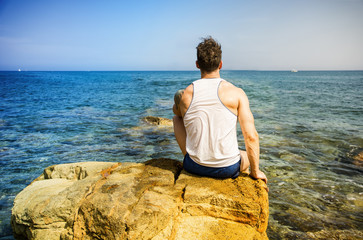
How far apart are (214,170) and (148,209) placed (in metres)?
0.98

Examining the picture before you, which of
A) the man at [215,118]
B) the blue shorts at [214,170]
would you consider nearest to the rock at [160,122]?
the blue shorts at [214,170]

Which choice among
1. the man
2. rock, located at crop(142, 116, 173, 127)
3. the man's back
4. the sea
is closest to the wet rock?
the sea

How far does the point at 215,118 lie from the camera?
2.72m

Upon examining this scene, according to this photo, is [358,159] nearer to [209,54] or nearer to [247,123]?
[247,123]

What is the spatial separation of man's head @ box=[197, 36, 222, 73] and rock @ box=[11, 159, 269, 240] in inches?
59.3

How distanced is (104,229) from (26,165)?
5.59 m

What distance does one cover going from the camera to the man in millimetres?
2725

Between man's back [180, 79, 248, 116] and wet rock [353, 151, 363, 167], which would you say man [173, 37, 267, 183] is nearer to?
man's back [180, 79, 248, 116]

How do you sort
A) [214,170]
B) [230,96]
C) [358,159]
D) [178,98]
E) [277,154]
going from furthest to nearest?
[277,154]
[358,159]
[178,98]
[214,170]
[230,96]

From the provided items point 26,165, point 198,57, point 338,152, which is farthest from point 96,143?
point 338,152

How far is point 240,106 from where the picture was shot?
2.77 metres

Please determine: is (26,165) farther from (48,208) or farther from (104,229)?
(104,229)

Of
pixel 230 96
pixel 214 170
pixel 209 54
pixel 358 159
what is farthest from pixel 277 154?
pixel 209 54

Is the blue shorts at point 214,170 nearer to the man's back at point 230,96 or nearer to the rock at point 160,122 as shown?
the man's back at point 230,96
